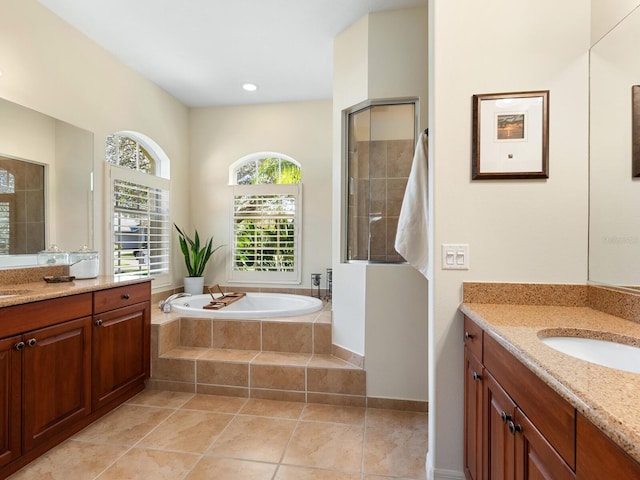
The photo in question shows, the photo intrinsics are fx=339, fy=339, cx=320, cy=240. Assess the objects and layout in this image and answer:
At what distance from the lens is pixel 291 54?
2889mm

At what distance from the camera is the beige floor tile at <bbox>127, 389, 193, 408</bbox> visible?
7.88ft

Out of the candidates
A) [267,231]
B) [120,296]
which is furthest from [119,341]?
[267,231]

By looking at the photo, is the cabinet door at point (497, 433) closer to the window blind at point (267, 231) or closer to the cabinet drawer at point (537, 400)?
the cabinet drawer at point (537, 400)

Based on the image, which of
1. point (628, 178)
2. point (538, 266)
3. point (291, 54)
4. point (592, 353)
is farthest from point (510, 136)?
point (291, 54)

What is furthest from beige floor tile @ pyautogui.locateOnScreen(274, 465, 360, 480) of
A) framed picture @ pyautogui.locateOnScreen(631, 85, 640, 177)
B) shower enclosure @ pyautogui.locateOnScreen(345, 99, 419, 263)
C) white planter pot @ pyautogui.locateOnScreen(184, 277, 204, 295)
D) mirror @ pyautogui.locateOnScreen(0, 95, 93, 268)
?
white planter pot @ pyautogui.locateOnScreen(184, 277, 204, 295)

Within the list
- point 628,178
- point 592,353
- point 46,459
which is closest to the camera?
point 592,353

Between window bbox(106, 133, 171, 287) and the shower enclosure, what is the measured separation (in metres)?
2.03

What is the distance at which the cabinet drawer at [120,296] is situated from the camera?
212cm

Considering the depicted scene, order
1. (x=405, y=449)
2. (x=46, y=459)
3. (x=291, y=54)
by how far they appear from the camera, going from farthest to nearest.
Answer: (x=291, y=54) < (x=405, y=449) < (x=46, y=459)

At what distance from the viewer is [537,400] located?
842 millimetres

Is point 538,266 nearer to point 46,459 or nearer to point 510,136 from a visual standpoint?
point 510,136

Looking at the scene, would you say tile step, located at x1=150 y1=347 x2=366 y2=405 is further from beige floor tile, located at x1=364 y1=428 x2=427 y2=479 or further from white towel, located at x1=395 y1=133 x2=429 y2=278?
white towel, located at x1=395 y1=133 x2=429 y2=278

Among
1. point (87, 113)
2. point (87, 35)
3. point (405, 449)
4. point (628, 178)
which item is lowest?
point (405, 449)

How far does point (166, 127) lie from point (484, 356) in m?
3.68
